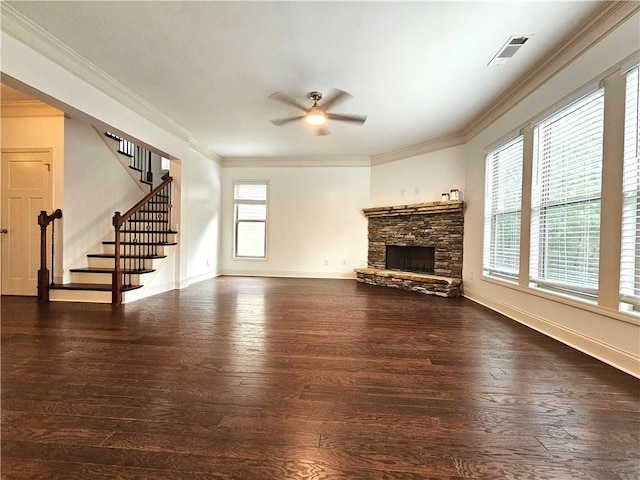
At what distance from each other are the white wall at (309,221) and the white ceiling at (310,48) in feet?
8.43

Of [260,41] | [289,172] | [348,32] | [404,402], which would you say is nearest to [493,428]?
[404,402]

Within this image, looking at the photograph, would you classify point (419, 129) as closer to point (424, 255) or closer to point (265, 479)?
point (424, 255)

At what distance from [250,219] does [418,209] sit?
3.93m

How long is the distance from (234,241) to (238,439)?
6256mm

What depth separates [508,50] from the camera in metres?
2.88

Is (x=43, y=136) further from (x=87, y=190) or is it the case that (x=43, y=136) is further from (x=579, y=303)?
(x=579, y=303)

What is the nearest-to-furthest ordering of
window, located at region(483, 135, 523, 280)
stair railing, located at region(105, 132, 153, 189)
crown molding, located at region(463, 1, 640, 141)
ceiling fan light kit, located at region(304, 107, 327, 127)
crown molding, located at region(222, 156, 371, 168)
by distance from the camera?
crown molding, located at region(463, 1, 640, 141)
ceiling fan light kit, located at region(304, 107, 327, 127)
window, located at region(483, 135, 523, 280)
stair railing, located at region(105, 132, 153, 189)
crown molding, located at region(222, 156, 371, 168)

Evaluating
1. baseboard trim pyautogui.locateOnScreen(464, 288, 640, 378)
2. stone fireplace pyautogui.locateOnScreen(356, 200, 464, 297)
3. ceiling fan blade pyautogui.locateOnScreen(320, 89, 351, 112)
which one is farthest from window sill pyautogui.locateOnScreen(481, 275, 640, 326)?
ceiling fan blade pyautogui.locateOnScreen(320, 89, 351, 112)

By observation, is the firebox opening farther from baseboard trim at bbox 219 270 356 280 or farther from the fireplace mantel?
baseboard trim at bbox 219 270 356 280

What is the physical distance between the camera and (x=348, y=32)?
2633 mm

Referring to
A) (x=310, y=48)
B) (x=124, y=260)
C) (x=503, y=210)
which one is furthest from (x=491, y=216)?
(x=124, y=260)

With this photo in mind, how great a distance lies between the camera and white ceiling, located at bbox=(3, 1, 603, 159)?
2406 millimetres

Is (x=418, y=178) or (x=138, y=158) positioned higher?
(x=138, y=158)

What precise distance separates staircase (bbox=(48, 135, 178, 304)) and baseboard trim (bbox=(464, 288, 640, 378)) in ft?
16.6
